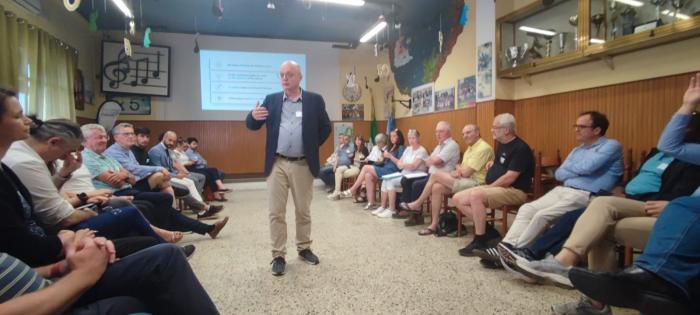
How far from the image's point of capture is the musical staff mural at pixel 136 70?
6324mm

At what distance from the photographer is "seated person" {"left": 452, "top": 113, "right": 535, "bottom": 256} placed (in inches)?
103

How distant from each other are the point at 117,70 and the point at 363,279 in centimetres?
654

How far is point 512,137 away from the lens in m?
2.74

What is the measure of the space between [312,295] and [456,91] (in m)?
4.01

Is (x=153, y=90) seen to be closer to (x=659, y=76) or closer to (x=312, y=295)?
(x=312, y=295)

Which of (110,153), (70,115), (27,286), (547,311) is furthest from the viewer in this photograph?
(70,115)

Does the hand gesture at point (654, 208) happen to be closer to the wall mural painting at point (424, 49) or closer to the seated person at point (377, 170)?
the seated person at point (377, 170)

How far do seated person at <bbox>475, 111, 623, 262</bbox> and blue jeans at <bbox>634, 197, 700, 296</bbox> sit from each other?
29.8 inches

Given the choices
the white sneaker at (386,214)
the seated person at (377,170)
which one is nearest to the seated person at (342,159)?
the seated person at (377,170)

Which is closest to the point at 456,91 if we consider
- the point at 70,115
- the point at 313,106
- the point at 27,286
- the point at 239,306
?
the point at 313,106

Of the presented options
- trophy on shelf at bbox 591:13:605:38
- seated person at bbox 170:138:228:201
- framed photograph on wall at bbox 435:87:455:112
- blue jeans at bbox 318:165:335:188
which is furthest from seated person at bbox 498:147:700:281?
seated person at bbox 170:138:228:201

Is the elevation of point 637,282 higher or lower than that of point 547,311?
higher

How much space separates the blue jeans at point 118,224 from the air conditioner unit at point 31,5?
3.54 m

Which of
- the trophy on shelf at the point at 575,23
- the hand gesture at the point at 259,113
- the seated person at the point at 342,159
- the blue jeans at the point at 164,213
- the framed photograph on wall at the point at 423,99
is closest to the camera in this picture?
the hand gesture at the point at 259,113
